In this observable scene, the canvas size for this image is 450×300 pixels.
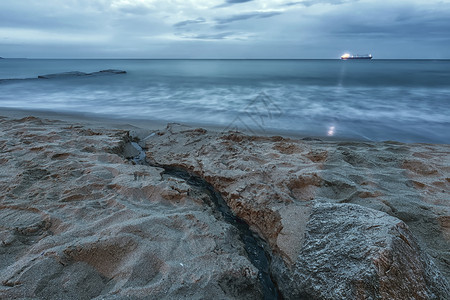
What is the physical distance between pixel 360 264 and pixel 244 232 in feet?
3.71

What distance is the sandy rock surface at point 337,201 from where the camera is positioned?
1.62 metres

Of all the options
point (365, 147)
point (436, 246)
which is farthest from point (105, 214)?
point (365, 147)

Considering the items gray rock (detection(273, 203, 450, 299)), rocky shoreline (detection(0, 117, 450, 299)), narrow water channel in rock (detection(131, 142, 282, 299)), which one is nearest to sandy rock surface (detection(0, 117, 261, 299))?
rocky shoreline (detection(0, 117, 450, 299))

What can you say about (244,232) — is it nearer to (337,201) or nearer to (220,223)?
(220,223)

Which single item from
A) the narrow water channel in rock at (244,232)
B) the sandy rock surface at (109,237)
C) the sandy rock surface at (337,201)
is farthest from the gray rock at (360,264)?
the sandy rock surface at (109,237)

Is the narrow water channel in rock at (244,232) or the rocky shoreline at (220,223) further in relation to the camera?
the narrow water channel in rock at (244,232)

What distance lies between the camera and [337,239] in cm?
183

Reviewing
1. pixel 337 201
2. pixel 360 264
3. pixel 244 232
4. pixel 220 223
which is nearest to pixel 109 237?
pixel 220 223

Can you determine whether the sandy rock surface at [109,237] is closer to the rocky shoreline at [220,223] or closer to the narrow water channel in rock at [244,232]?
the rocky shoreline at [220,223]

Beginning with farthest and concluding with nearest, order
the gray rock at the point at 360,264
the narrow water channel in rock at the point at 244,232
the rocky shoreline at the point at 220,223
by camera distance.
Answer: the narrow water channel in rock at the point at 244,232
the rocky shoreline at the point at 220,223
the gray rock at the point at 360,264

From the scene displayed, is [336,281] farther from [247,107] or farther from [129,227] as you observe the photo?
[247,107]

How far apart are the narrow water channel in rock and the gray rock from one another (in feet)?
0.35

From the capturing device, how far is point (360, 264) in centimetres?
162

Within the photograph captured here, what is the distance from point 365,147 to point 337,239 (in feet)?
10.5
